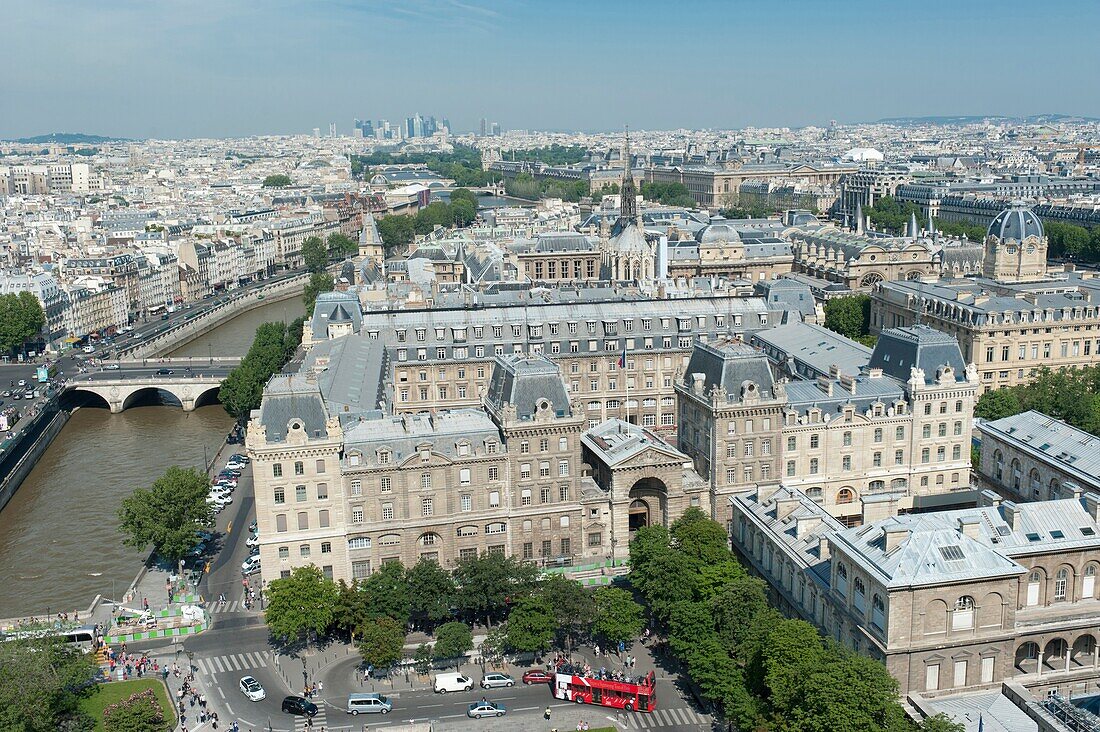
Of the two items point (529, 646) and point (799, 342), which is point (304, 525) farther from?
point (799, 342)

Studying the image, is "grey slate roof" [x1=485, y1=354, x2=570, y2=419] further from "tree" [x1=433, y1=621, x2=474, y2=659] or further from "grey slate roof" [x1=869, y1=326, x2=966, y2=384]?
"grey slate roof" [x1=869, y1=326, x2=966, y2=384]

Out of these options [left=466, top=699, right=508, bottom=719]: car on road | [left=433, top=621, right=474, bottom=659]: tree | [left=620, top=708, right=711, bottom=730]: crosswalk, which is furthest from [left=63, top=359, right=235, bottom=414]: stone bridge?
[left=620, top=708, right=711, bottom=730]: crosswalk

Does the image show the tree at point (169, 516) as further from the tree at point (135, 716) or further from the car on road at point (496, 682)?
the car on road at point (496, 682)

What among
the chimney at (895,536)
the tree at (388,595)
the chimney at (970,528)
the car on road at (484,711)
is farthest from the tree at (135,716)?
the chimney at (970,528)

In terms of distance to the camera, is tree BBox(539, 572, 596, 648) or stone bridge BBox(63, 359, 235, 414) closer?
tree BBox(539, 572, 596, 648)

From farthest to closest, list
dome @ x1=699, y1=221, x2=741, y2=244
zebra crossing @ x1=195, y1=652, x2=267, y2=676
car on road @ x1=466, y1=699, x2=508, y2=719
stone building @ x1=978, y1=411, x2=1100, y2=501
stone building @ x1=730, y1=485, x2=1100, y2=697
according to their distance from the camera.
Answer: dome @ x1=699, y1=221, x2=741, y2=244 → stone building @ x1=978, y1=411, x2=1100, y2=501 → zebra crossing @ x1=195, y1=652, x2=267, y2=676 → car on road @ x1=466, y1=699, x2=508, y2=719 → stone building @ x1=730, y1=485, x2=1100, y2=697

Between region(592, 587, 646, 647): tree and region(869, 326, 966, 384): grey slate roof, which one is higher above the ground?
region(869, 326, 966, 384): grey slate roof

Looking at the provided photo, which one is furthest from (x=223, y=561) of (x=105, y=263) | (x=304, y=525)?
(x=105, y=263)
